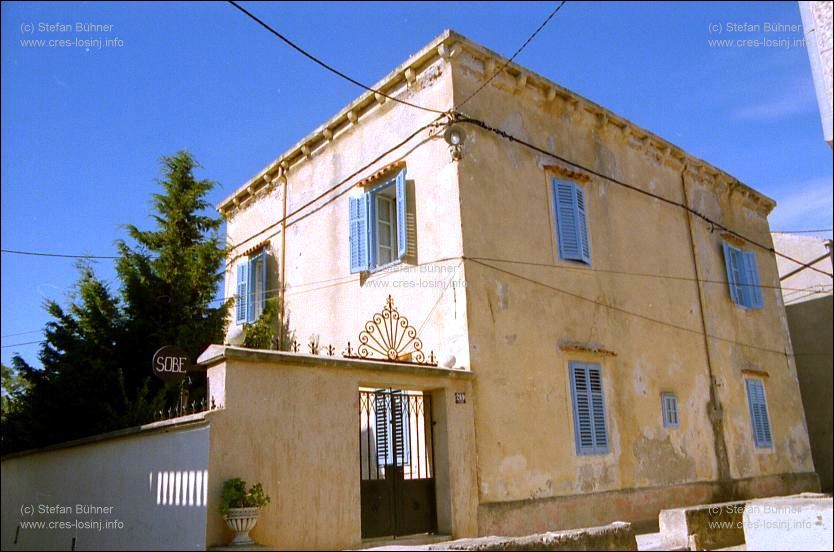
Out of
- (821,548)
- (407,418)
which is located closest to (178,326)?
(407,418)

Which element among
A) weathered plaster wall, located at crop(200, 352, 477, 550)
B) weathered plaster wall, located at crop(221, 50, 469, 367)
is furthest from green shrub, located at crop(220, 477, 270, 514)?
weathered plaster wall, located at crop(221, 50, 469, 367)

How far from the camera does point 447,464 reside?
8891mm

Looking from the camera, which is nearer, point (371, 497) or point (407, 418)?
point (371, 497)

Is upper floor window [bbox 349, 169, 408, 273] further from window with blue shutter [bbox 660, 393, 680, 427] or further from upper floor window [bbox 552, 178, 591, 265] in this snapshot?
window with blue shutter [bbox 660, 393, 680, 427]

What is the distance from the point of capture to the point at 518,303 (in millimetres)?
10547

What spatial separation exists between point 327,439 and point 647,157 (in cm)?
948

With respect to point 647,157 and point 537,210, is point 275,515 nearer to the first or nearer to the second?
point 537,210

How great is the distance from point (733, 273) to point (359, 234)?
29.8 feet

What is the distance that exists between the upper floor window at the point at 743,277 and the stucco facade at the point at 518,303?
33 centimetres

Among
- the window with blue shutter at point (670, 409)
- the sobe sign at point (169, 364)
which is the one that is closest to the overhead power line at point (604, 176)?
the window with blue shutter at point (670, 409)

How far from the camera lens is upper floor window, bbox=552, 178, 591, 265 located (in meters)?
11.7

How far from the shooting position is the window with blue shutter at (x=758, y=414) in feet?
48.8

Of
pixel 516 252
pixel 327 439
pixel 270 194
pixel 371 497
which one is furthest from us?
pixel 270 194

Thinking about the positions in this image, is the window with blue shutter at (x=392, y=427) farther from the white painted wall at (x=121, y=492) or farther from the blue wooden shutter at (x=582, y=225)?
the blue wooden shutter at (x=582, y=225)
